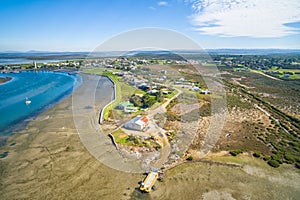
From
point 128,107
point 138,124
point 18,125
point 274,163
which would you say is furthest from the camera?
point 128,107

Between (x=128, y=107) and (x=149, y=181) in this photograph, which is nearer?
(x=149, y=181)

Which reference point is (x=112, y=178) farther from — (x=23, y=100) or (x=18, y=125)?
(x=23, y=100)

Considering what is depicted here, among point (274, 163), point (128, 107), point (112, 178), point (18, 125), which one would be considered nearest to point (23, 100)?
point (18, 125)

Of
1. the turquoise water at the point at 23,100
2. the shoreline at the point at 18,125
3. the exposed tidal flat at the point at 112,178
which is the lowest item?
the exposed tidal flat at the point at 112,178

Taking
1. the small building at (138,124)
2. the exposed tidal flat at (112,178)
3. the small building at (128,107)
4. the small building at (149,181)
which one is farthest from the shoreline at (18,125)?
the small building at (149,181)

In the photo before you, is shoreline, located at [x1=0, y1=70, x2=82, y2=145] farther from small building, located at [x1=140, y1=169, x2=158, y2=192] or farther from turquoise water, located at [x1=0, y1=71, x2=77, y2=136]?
small building, located at [x1=140, y1=169, x2=158, y2=192]

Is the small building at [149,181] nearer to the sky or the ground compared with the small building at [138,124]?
nearer to the ground

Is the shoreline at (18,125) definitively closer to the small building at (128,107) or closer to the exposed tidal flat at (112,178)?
the exposed tidal flat at (112,178)

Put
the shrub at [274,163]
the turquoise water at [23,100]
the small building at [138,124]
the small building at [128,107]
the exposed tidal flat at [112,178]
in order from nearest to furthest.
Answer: the exposed tidal flat at [112,178]
the shrub at [274,163]
the small building at [138,124]
the turquoise water at [23,100]
the small building at [128,107]
